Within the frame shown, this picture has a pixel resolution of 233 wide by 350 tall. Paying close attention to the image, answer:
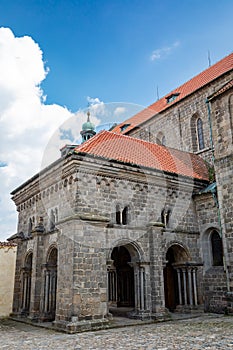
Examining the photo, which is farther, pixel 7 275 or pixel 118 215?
pixel 7 275

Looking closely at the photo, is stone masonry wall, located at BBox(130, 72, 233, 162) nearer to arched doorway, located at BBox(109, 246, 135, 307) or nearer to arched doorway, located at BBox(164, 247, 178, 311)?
arched doorway, located at BBox(164, 247, 178, 311)

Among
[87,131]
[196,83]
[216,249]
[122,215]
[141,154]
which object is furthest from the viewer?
[196,83]

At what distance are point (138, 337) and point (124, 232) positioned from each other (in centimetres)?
440

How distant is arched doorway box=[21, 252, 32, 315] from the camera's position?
51.4 feet

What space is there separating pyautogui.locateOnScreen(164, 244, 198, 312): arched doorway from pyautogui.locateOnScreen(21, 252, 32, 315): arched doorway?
21.8 ft

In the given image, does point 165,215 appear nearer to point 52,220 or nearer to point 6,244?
point 52,220

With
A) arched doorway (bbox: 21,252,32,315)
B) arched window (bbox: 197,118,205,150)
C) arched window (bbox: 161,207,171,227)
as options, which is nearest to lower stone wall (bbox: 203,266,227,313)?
arched window (bbox: 161,207,171,227)

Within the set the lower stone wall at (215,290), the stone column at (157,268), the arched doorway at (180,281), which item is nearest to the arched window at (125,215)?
the stone column at (157,268)

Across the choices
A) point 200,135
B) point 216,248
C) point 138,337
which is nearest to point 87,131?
point 200,135

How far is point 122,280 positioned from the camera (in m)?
18.1

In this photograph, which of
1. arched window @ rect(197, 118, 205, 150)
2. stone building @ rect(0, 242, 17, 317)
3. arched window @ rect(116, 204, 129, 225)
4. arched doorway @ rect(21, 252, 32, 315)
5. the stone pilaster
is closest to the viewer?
arched window @ rect(116, 204, 129, 225)

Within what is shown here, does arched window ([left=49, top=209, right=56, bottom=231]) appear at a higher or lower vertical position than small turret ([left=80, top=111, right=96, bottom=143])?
lower

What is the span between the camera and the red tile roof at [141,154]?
14.4 metres

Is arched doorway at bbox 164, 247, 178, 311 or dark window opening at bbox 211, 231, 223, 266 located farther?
arched doorway at bbox 164, 247, 178, 311
